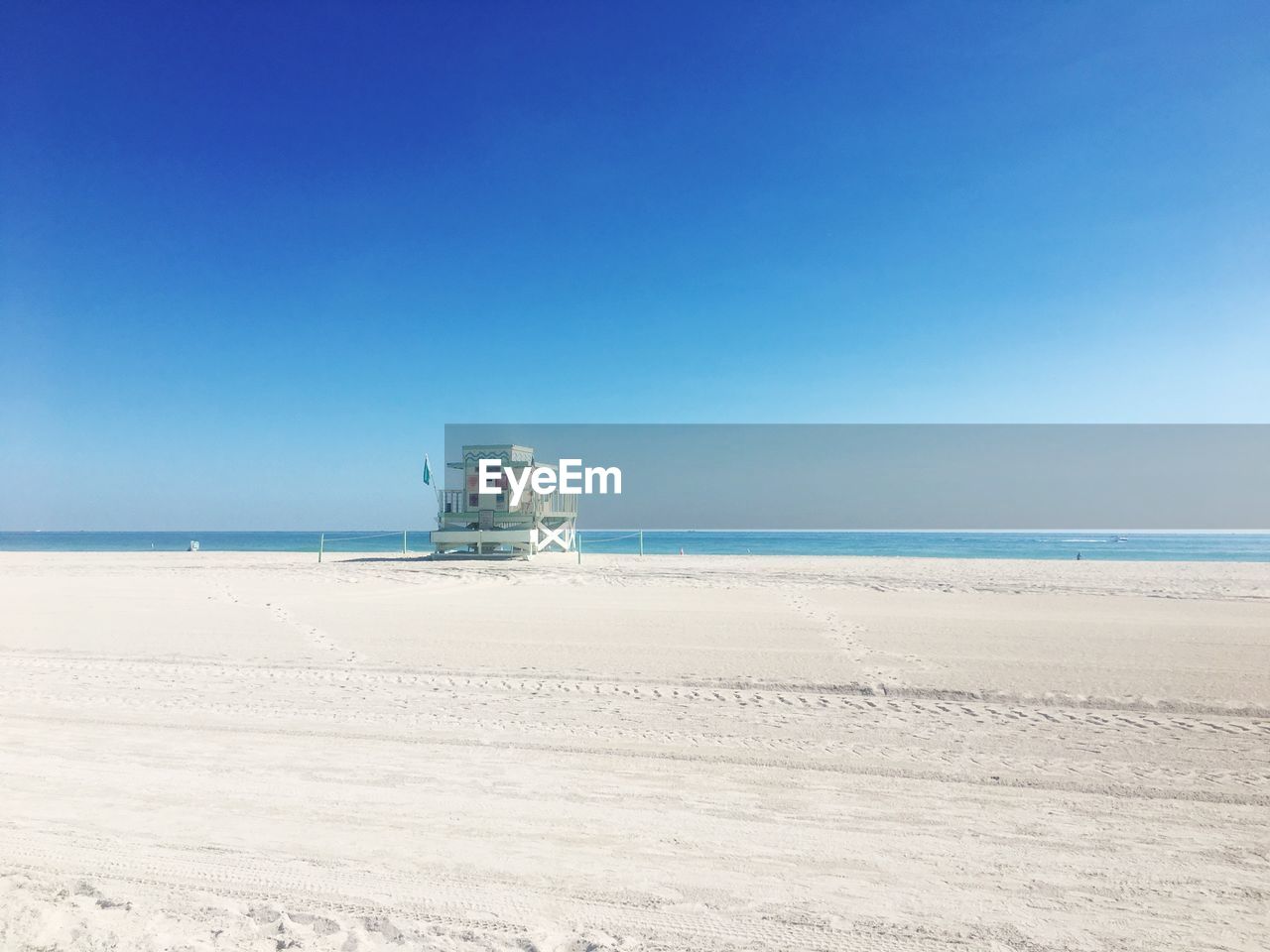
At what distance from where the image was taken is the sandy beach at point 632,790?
292 centimetres

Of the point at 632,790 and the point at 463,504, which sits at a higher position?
the point at 463,504

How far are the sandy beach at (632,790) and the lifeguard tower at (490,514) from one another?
50.1 feet

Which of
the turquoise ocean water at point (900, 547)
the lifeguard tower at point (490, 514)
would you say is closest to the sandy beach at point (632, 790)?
the lifeguard tower at point (490, 514)

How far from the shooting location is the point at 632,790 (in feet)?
14.1

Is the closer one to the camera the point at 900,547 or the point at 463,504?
the point at 463,504

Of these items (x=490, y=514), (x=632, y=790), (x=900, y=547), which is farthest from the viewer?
(x=900, y=547)

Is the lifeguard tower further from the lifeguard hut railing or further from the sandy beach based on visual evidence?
the sandy beach

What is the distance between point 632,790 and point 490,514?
21774 mm

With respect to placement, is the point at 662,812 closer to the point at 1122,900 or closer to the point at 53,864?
the point at 1122,900

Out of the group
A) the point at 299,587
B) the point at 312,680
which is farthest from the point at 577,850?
the point at 299,587

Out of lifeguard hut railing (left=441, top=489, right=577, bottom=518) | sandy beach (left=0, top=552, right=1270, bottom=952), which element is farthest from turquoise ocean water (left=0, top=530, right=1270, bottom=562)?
sandy beach (left=0, top=552, right=1270, bottom=952)

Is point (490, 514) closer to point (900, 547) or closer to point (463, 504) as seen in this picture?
point (463, 504)

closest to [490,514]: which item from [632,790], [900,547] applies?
[632,790]

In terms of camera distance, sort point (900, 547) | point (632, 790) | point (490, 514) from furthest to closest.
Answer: point (900, 547), point (490, 514), point (632, 790)
